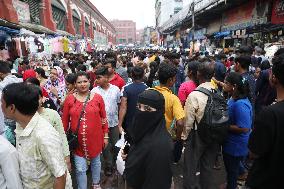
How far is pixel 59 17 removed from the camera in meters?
31.4

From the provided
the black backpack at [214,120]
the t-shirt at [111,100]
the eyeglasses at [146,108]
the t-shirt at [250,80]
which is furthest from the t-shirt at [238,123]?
the t-shirt at [111,100]

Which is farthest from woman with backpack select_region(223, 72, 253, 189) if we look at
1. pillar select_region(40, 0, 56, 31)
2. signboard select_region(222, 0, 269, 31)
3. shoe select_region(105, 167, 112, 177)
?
pillar select_region(40, 0, 56, 31)

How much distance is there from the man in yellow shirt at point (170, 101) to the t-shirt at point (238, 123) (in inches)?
26.1

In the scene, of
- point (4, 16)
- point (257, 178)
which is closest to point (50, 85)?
point (257, 178)

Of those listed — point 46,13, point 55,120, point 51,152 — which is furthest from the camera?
point 46,13

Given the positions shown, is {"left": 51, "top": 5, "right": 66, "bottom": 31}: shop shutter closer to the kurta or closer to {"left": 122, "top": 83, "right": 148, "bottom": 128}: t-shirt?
{"left": 122, "top": 83, "right": 148, "bottom": 128}: t-shirt

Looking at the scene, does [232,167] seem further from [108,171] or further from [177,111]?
Answer: [108,171]

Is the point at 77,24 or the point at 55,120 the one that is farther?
the point at 77,24

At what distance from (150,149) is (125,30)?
17318cm

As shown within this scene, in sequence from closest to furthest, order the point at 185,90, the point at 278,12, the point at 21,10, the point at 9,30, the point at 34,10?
1. the point at 185,90
2. the point at 9,30
3. the point at 278,12
4. the point at 21,10
5. the point at 34,10

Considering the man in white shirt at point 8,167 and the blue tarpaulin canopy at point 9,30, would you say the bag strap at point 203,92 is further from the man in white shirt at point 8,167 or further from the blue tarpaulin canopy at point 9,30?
the blue tarpaulin canopy at point 9,30

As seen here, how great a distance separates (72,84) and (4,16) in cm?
1294

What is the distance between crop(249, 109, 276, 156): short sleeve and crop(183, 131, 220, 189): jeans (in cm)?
159

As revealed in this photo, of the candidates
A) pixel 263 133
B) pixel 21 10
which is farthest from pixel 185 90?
pixel 21 10
